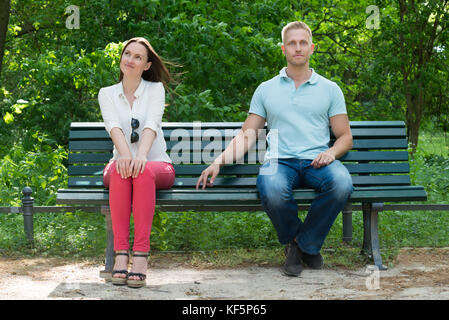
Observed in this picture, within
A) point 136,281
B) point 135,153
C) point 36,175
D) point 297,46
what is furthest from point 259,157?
point 36,175

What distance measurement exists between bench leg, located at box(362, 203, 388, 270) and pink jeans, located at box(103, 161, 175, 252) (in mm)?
1660

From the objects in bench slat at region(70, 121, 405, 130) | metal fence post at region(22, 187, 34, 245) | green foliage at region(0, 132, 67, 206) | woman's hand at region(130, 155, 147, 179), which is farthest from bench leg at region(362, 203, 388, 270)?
green foliage at region(0, 132, 67, 206)

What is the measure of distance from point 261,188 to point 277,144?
44 centimetres

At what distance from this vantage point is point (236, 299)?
12.3ft

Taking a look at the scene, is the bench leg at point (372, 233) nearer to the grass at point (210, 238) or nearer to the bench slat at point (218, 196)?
the grass at point (210, 238)

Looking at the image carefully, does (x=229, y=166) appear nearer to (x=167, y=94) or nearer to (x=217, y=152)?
(x=217, y=152)

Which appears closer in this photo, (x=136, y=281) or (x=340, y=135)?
(x=136, y=281)

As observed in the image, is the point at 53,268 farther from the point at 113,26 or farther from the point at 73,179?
the point at 113,26

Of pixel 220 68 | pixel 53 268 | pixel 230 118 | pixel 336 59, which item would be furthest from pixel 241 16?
pixel 336 59

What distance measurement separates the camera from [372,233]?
15.3 feet

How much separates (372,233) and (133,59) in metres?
2.16

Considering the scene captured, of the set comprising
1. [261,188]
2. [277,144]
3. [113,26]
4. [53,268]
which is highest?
[113,26]

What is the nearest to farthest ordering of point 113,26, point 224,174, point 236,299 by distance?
point 236,299 → point 224,174 → point 113,26

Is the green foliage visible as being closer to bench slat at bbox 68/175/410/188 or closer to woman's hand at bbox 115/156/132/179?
bench slat at bbox 68/175/410/188
